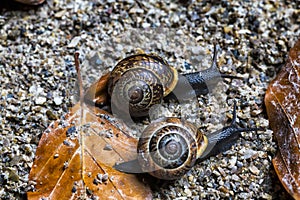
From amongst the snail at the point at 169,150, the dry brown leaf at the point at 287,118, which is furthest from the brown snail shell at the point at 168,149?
the dry brown leaf at the point at 287,118

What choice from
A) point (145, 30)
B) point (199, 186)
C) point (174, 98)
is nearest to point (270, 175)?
point (199, 186)

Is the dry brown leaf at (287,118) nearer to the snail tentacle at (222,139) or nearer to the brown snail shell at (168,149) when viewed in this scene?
the snail tentacle at (222,139)

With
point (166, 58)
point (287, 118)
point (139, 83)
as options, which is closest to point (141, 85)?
point (139, 83)

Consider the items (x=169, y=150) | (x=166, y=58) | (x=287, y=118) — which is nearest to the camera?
(x=169, y=150)

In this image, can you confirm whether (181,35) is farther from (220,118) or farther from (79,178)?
(79,178)

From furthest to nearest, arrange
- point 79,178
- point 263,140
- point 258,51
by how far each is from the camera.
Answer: point 258,51, point 263,140, point 79,178

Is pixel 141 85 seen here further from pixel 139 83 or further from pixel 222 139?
pixel 222 139
